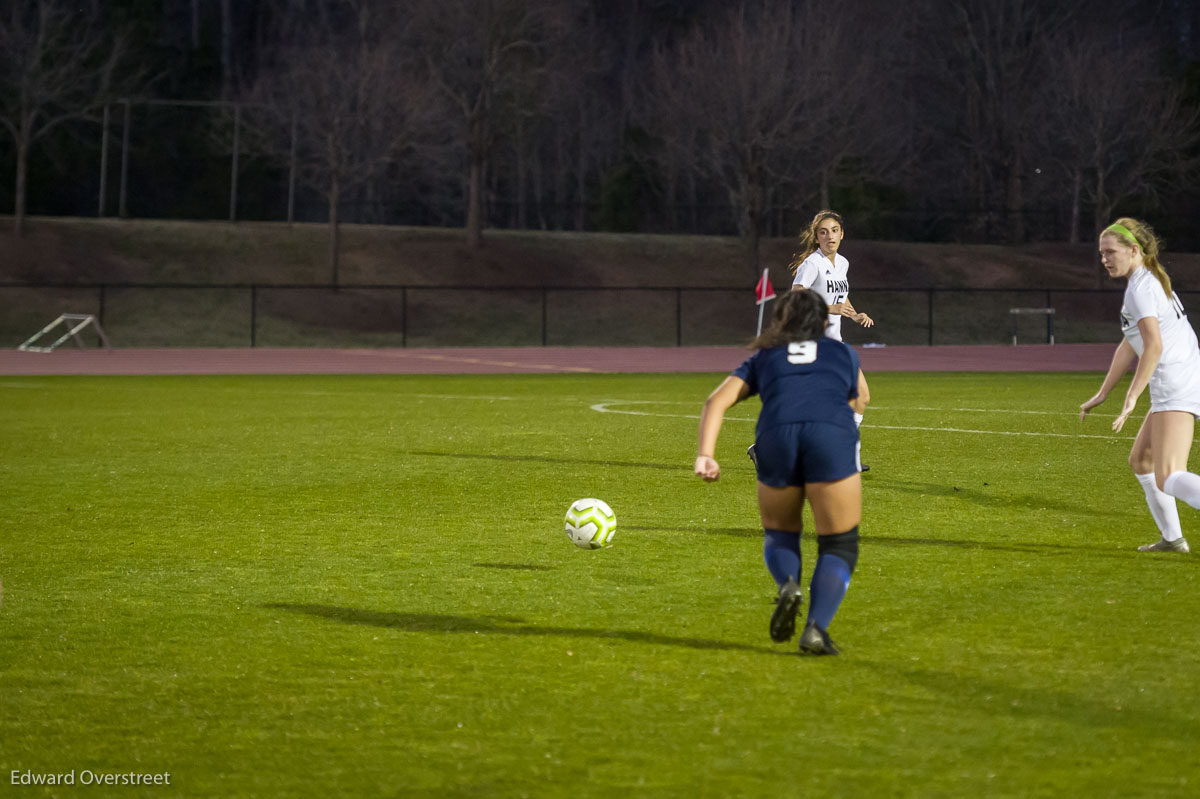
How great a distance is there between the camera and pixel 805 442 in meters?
6.38

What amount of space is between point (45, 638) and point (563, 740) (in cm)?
301

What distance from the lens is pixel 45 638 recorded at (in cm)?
714

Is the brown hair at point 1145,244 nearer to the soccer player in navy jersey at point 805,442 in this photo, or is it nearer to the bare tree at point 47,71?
the soccer player in navy jersey at point 805,442

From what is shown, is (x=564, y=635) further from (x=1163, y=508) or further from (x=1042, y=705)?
(x=1163, y=508)

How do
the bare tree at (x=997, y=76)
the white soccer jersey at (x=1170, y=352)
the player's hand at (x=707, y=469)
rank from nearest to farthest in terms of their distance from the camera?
the player's hand at (x=707, y=469) < the white soccer jersey at (x=1170, y=352) < the bare tree at (x=997, y=76)

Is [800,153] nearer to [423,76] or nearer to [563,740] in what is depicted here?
[423,76]

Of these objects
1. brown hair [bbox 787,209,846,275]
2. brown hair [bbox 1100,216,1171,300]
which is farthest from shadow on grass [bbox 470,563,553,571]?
brown hair [bbox 787,209,846,275]

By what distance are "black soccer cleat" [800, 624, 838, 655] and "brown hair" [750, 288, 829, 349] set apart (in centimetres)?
124

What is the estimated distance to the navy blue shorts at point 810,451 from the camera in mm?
6359

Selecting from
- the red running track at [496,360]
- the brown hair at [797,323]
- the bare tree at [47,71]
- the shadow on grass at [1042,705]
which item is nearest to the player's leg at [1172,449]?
the shadow on grass at [1042,705]

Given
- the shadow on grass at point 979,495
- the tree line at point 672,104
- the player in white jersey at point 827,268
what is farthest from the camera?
the tree line at point 672,104

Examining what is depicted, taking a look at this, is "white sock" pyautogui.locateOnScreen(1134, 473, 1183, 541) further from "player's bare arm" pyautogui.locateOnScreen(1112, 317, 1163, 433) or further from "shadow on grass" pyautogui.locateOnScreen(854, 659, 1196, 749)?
"shadow on grass" pyautogui.locateOnScreen(854, 659, 1196, 749)

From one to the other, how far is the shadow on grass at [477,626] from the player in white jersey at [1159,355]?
10.1 feet

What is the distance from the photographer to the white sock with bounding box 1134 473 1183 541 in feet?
29.6
